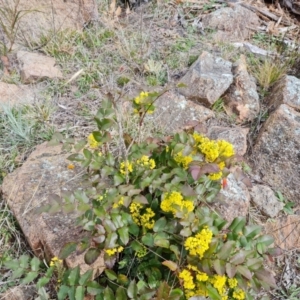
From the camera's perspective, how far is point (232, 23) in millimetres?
3562

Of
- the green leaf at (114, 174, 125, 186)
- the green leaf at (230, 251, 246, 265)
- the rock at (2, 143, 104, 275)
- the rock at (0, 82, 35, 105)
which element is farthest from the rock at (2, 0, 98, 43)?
the green leaf at (230, 251, 246, 265)

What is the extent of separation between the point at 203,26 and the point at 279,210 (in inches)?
77.9

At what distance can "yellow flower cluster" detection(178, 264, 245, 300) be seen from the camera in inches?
56.4

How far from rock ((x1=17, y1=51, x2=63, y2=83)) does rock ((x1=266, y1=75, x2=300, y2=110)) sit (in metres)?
1.51

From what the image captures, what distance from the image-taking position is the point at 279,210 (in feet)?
7.42

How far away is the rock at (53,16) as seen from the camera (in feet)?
10.5

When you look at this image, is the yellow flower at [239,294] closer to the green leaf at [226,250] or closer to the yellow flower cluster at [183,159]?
the green leaf at [226,250]

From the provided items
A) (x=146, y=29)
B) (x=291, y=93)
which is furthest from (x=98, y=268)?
(x=146, y=29)

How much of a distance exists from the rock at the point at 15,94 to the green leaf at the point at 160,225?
1472mm

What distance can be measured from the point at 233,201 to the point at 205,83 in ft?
2.98

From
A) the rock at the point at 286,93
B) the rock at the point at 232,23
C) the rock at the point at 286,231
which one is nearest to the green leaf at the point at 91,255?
the rock at the point at 286,231

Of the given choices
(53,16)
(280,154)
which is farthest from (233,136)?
(53,16)

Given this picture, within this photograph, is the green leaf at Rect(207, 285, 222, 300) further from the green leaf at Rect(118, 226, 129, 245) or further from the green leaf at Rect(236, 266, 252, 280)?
the green leaf at Rect(118, 226, 129, 245)

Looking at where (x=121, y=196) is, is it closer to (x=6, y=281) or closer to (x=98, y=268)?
(x=98, y=268)
